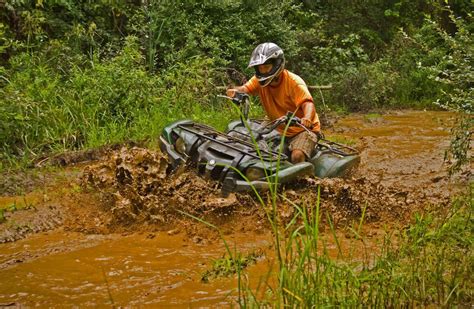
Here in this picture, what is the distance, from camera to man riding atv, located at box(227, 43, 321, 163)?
669 centimetres

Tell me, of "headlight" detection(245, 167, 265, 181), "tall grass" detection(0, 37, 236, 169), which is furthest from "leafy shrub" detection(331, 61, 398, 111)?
"headlight" detection(245, 167, 265, 181)

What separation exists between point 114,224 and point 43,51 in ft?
19.1

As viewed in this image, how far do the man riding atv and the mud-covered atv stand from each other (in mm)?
145

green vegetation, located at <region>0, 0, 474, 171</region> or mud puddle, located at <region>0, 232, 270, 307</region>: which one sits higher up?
green vegetation, located at <region>0, 0, 474, 171</region>

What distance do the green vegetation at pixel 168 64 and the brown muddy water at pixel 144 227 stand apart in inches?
46.2

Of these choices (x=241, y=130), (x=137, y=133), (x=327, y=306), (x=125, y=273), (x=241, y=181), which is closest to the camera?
(x=327, y=306)

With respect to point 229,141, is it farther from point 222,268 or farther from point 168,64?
point 168,64

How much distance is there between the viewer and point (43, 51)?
1109cm

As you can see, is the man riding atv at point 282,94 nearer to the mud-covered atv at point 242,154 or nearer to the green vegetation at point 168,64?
the mud-covered atv at point 242,154

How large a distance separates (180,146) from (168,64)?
5908 millimetres

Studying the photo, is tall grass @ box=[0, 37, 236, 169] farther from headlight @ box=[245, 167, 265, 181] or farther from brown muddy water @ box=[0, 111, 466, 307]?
headlight @ box=[245, 167, 265, 181]

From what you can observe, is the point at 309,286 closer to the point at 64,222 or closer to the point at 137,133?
the point at 64,222

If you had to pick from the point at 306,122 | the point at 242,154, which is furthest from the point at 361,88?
the point at 242,154

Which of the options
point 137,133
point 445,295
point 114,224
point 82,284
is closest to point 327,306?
point 445,295
